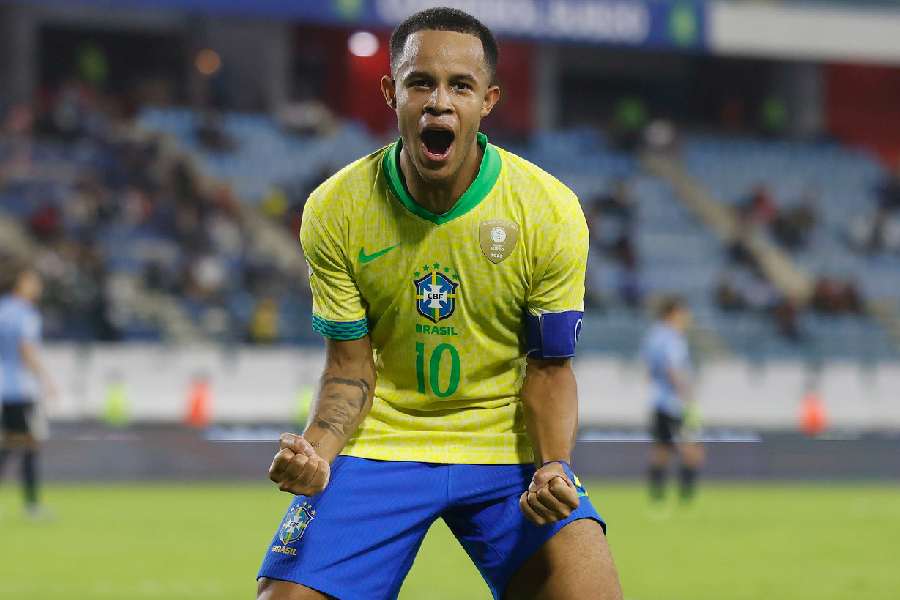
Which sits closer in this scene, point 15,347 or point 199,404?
point 15,347

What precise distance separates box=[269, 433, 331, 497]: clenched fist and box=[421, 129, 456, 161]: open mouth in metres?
0.83

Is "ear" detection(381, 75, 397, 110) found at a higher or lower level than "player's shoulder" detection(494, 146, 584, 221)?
higher

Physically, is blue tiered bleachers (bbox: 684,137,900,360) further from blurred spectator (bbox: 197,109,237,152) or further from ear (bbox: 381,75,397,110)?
ear (bbox: 381,75,397,110)

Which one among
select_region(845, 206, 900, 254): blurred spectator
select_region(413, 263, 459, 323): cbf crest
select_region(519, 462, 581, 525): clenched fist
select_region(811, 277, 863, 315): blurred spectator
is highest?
select_region(413, 263, 459, 323): cbf crest

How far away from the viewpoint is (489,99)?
374cm

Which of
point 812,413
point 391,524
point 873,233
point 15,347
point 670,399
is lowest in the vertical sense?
point 812,413

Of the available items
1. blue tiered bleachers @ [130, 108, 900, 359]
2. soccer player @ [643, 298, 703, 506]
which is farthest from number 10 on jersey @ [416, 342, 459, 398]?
blue tiered bleachers @ [130, 108, 900, 359]

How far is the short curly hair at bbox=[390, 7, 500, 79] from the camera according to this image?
3.61 m

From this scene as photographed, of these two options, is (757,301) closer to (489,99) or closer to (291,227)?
(291,227)

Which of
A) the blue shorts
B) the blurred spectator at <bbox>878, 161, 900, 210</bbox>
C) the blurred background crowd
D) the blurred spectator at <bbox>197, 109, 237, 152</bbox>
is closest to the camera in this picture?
the blue shorts

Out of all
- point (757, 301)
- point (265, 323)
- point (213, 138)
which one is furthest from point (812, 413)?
point (213, 138)

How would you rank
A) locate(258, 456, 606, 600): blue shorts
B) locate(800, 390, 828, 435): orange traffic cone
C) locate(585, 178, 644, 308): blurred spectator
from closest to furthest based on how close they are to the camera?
locate(258, 456, 606, 600): blue shorts, locate(800, 390, 828, 435): orange traffic cone, locate(585, 178, 644, 308): blurred spectator

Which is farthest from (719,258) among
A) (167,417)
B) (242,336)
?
(167,417)

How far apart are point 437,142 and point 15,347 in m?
8.93
